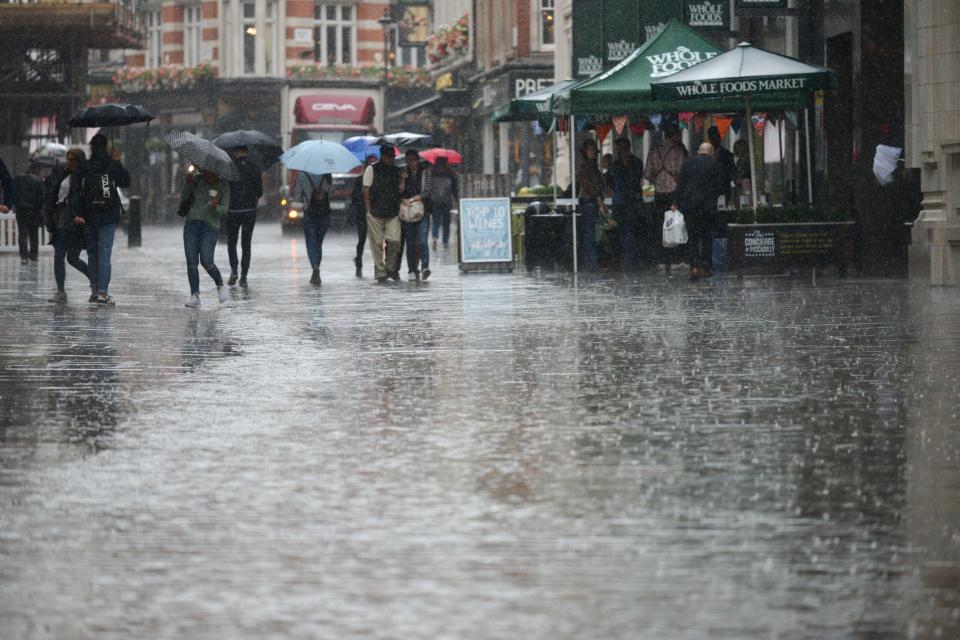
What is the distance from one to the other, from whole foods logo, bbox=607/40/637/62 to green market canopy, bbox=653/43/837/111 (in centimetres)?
687

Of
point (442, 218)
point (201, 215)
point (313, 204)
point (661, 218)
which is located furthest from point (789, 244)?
point (442, 218)

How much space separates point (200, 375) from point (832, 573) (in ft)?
22.1

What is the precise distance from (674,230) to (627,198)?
246 centimetres

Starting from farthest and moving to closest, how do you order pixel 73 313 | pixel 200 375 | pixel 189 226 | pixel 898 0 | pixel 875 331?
pixel 898 0
pixel 189 226
pixel 73 313
pixel 875 331
pixel 200 375

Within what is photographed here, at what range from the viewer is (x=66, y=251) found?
2034 centimetres

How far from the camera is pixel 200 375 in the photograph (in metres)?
11.9

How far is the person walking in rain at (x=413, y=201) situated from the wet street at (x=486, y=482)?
29.2 ft

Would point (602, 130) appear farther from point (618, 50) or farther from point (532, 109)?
point (618, 50)

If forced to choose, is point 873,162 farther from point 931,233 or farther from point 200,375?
point 200,375

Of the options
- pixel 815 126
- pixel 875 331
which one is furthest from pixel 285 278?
pixel 875 331

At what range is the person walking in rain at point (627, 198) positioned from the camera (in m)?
25.0

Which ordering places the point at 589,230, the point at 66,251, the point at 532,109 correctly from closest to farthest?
the point at 66,251
the point at 589,230
the point at 532,109

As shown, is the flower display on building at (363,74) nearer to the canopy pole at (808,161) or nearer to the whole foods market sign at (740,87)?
the canopy pole at (808,161)

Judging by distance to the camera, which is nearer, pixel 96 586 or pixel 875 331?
pixel 96 586
